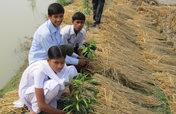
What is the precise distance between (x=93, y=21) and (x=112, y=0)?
7.44 ft

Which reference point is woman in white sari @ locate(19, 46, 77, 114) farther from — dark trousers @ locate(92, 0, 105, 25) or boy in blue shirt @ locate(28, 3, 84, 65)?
dark trousers @ locate(92, 0, 105, 25)

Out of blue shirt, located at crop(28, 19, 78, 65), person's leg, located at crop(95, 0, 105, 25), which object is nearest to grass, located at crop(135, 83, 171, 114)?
blue shirt, located at crop(28, 19, 78, 65)

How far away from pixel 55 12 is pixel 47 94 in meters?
0.86

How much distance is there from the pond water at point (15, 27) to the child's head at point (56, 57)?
1.88m

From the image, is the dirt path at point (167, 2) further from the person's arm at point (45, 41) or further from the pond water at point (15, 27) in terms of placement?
the person's arm at point (45, 41)

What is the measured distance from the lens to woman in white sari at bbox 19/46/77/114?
68.5 inches

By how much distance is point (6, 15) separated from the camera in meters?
5.45

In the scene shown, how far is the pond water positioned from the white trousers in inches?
63.9

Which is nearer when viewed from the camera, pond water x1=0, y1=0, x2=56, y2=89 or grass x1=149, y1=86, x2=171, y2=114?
grass x1=149, y1=86, x2=171, y2=114

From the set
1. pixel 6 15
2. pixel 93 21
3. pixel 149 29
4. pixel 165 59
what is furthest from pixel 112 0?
pixel 165 59

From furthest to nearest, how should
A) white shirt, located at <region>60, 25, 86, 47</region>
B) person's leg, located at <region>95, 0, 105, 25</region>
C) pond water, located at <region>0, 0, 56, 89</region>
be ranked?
person's leg, located at <region>95, 0, 105, 25</region>
pond water, located at <region>0, 0, 56, 89</region>
white shirt, located at <region>60, 25, 86, 47</region>

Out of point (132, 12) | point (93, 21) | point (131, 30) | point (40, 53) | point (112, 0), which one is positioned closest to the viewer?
point (40, 53)

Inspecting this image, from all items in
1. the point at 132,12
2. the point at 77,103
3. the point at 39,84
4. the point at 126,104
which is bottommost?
the point at 126,104

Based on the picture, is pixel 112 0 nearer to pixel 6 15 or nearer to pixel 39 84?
pixel 6 15
